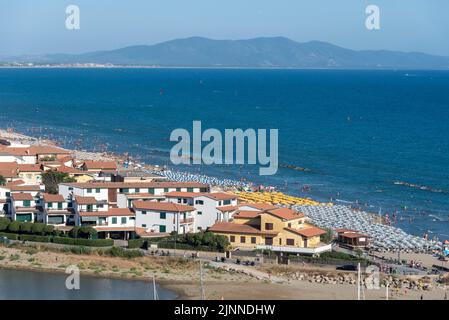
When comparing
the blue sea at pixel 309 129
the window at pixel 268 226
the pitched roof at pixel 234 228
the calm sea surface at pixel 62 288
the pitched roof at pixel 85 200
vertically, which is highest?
the pitched roof at pixel 85 200

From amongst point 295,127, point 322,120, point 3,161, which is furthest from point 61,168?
point 322,120

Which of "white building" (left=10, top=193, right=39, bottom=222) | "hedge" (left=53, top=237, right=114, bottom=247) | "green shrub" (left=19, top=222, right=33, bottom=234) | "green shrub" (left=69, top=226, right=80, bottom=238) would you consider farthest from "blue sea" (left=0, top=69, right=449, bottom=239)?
"green shrub" (left=19, top=222, right=33, bottom=234)

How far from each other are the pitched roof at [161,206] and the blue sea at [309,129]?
12.4m

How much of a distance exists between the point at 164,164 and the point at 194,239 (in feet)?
91.8

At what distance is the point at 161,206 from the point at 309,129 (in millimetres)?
55311

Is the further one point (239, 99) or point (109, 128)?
point (239, 99)

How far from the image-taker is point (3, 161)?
47.6m

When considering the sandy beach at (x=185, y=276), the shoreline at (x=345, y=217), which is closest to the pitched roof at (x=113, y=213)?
the sandy beach at (x=185, y=276)

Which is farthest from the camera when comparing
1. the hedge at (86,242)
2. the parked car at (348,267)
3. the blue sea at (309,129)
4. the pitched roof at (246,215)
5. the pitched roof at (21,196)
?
the blue sea at (309,129)

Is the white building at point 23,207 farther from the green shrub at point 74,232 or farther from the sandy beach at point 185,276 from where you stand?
the sandy beach at point 185,276

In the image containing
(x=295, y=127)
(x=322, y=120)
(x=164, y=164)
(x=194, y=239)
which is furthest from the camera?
(x=322, y=120)

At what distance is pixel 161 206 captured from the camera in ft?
117

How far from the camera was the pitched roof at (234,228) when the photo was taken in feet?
112
